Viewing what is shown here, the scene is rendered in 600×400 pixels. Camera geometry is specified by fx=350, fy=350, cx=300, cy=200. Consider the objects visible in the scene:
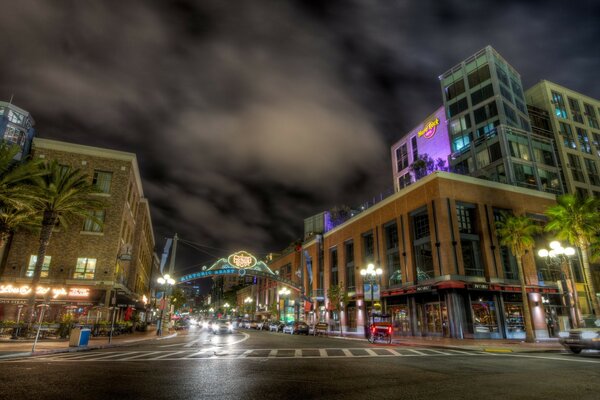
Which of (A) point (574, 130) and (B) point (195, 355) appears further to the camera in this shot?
(A) point (574, 130)

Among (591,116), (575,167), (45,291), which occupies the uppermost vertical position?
(591,116)

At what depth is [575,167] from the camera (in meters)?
56.9

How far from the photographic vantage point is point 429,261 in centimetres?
3744

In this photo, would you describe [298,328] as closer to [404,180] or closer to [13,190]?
[13,190]

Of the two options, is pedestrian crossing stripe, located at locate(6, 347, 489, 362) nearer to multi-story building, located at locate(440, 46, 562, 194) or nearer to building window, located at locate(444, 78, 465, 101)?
multi-story building, located at locate(440, 46, 562, 194)

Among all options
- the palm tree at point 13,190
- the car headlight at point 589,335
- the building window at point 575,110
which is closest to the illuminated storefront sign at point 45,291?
the palm tree at point 13,190

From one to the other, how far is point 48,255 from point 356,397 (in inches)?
1377

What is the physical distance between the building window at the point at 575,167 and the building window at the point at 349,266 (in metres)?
37.4

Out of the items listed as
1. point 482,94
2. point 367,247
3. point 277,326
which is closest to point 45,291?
point 277,326

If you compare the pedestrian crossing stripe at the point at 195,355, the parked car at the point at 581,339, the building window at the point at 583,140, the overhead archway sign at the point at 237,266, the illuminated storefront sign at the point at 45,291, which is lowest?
the pedestrian crossing stripe at the point at 195,355

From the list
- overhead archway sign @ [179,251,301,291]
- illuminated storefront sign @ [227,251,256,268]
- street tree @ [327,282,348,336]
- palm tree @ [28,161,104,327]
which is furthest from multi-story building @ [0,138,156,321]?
street tree @ [327,282,348,336]

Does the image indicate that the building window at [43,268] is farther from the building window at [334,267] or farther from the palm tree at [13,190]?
the building window at [334,267]

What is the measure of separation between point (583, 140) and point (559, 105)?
7.34 metres

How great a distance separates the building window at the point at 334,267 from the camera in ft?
190
